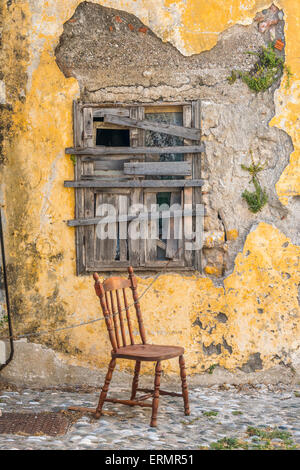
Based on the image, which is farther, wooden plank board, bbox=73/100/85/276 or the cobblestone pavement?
wooden plank board, bbox=73/100/85/276

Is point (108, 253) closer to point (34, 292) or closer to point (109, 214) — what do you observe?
point (109, 214)

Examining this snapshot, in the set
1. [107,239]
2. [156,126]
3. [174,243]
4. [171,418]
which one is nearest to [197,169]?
[156,126]

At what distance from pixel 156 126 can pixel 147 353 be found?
2.18 m

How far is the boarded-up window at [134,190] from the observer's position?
5.50 m

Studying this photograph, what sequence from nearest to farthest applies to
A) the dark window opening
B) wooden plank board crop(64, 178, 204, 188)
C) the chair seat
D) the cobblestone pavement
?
the cobblestone pavement, the chair seat, wooden plank board crop(64, 178, 204, 188), the dark window opening

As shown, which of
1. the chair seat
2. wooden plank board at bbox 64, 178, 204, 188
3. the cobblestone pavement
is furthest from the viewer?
wooden plank board at bbox 64, 178, 204, 188

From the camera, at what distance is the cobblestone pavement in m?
3.95

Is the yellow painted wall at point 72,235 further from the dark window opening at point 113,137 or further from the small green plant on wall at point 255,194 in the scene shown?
the dark window opening at point 113,137

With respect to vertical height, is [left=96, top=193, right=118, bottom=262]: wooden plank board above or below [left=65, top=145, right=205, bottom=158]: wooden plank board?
below

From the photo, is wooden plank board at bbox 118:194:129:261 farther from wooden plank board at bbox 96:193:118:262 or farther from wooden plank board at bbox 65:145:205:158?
wooden plank board at bbox 65:145:205:158

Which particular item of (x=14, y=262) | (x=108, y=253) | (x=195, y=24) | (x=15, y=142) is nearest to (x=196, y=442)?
(x=108, y=253)

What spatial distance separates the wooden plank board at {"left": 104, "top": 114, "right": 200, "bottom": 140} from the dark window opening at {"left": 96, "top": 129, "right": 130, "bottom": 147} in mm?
146

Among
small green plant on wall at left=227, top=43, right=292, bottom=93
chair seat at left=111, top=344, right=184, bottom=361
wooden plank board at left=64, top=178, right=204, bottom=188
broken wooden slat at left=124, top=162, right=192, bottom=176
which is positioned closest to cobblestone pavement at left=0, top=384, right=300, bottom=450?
chair seat at left=111, top=344, right=184, bottom=361

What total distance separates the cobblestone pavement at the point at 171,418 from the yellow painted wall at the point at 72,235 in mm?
346
